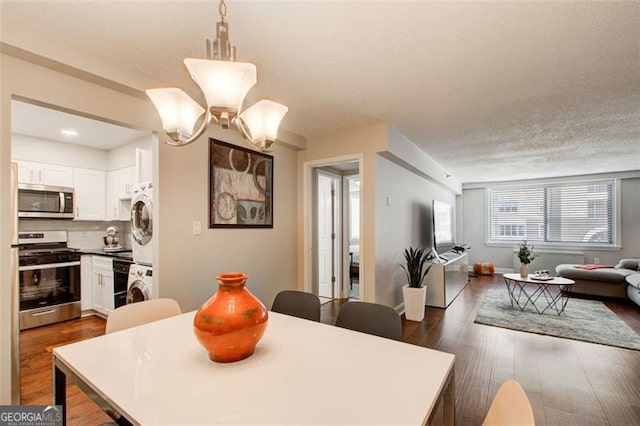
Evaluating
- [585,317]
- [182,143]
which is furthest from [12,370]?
[585,317]

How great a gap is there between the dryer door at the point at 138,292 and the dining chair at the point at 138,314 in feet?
3.92

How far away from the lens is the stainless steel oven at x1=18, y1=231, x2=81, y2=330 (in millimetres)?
3393

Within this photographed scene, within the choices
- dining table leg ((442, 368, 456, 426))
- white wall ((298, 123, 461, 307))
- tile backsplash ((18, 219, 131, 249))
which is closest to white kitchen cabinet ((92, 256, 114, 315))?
tile backsplash ((18, 219, 131, 249))

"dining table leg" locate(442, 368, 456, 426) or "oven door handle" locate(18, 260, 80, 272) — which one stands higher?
"oven door handle" locate(18, 260, 80, 272)

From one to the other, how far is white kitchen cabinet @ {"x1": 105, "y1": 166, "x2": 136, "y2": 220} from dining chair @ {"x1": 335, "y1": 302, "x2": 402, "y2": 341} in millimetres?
3681

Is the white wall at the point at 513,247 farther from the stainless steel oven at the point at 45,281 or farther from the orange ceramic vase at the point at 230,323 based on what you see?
the stainless steel oven at the point at 45,281

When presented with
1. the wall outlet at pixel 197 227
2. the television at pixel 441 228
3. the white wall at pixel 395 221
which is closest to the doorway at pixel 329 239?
the white wall at pixel 395 221

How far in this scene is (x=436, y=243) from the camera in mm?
4840

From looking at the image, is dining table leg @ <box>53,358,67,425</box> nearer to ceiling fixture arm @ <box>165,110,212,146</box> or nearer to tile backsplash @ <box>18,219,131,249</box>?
ceiling fixture arm @ <box>165,110,212,146</box>

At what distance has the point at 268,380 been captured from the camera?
1.04 m

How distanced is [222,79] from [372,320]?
1.37m

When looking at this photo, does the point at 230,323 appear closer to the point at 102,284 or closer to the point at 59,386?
the point at 59,386

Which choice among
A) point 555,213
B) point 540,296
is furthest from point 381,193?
point 555,213

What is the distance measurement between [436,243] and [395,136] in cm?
214
